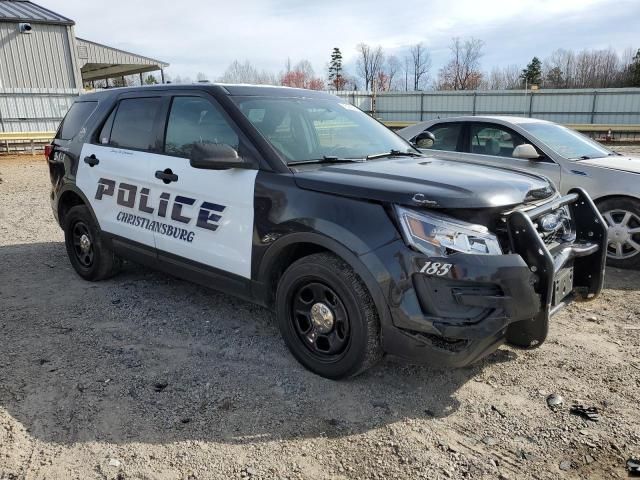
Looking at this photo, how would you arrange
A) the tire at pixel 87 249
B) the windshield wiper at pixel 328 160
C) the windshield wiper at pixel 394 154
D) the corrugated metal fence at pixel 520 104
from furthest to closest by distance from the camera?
1. the corrugated metal fence at pixel 520 104
2. the tire at pixel 87 249
3. the windshield wiper at pixel 394 154
4. the windshield wiper at pixel 328 160

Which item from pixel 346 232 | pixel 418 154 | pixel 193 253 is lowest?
pixel 193 253

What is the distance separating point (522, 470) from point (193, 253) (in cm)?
260

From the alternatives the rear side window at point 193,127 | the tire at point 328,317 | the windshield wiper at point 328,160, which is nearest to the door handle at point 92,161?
the rear side window at point 193,127

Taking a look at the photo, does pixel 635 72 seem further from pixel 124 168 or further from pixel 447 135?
pixel 124 168

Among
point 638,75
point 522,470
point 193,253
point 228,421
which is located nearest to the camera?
point 522,470

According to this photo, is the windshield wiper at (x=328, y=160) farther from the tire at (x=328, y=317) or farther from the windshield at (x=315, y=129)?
the tire at (x=328, y=317)

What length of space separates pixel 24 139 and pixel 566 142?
19574mm

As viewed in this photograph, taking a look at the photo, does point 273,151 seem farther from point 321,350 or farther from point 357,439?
point 357,439

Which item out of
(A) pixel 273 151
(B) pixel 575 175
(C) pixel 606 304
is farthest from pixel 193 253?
(B) pixel 575 175

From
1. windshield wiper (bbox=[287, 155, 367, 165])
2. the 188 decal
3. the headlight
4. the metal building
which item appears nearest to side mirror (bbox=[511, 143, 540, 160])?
windshield wiper (bbox=[287, 155, 367, 165])

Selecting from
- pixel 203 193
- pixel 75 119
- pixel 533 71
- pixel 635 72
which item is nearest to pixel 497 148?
pixel 203 193

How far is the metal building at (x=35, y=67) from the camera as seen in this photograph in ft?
66.0

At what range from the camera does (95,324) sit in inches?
170

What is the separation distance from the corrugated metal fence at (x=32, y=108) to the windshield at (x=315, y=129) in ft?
63.8
